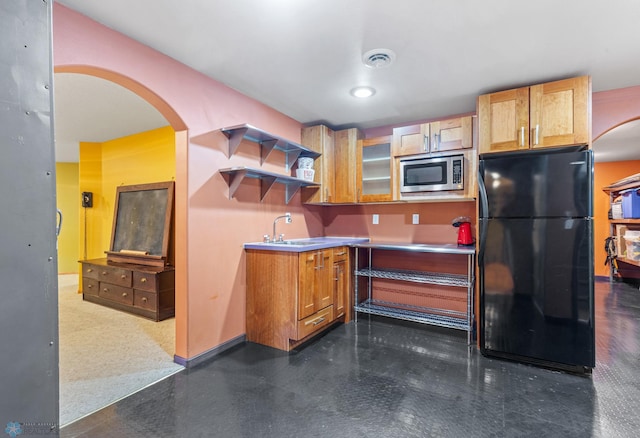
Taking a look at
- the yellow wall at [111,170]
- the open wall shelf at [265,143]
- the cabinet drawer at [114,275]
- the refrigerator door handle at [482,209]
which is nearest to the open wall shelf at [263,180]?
the open wall shelf at [265,143]

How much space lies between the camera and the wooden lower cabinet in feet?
8.75

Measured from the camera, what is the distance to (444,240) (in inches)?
137

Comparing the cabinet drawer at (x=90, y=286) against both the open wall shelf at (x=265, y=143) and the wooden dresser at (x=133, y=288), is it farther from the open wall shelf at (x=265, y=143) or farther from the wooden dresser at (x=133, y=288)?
the open wall shelf at (x=265, y=143)

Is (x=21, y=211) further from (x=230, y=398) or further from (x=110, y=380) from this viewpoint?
(x=110, y=380)

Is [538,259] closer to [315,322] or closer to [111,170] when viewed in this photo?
[315,322]

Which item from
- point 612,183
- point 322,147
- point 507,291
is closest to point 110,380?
point 322,147

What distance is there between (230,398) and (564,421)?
6.68ft

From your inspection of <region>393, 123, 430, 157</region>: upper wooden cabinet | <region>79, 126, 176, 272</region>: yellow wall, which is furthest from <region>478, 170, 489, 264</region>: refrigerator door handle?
<region>79, 126, 176, 272</region>: yellow wall

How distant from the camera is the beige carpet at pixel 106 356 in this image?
1.99 m

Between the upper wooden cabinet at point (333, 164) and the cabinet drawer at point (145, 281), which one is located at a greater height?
the upper wooden cabinet at point (333, 164)

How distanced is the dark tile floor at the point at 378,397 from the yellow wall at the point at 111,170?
9.79 feet

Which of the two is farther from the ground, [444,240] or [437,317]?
[444,240]

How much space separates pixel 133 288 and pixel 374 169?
3323mm

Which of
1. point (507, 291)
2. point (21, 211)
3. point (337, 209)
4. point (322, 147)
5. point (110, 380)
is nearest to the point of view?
point (21, 211)
